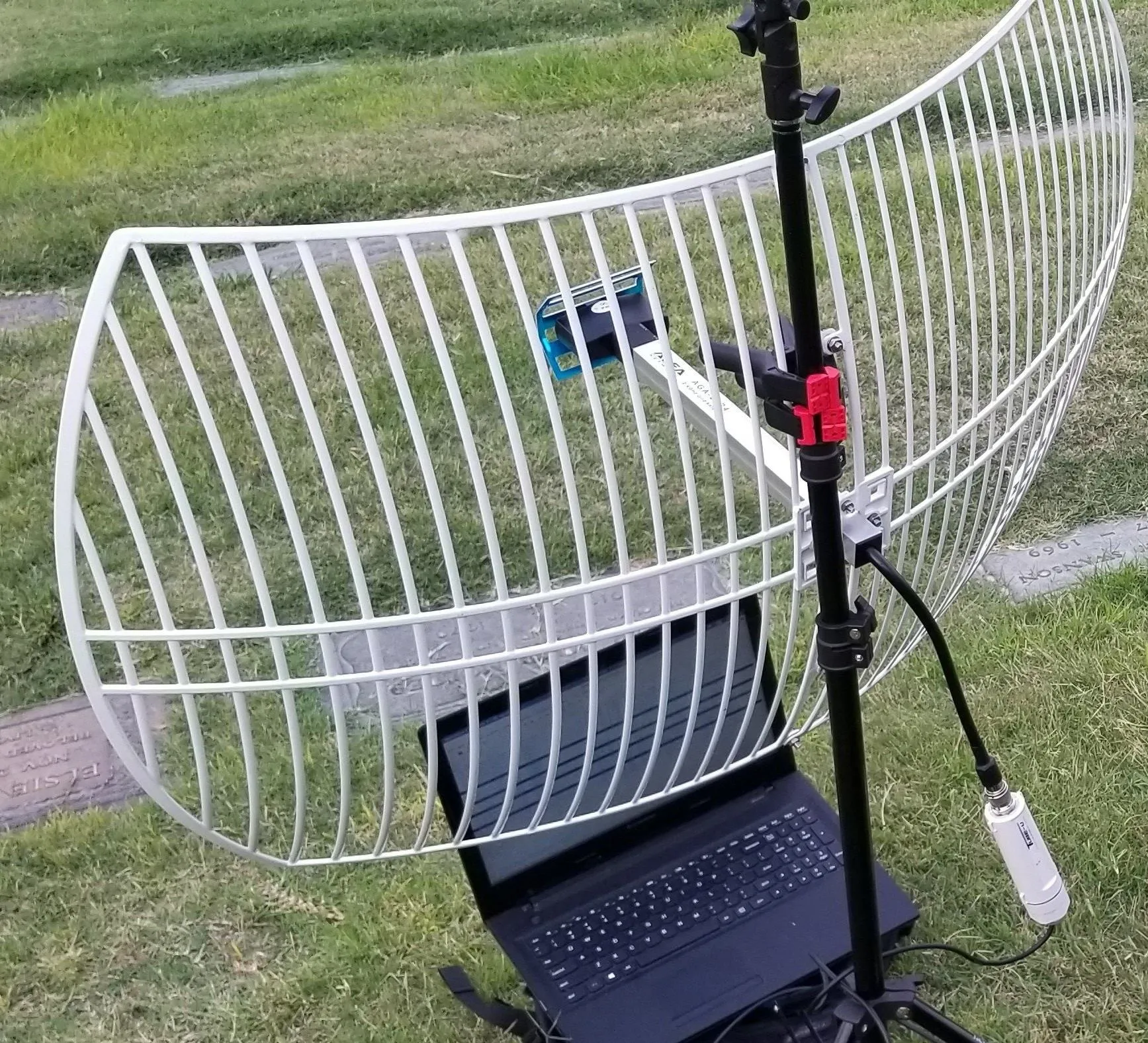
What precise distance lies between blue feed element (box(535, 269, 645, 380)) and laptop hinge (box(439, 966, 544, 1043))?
36.8 inches

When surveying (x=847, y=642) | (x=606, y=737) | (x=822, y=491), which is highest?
(x=822, y=491)

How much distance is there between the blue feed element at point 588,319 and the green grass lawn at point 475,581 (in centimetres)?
102

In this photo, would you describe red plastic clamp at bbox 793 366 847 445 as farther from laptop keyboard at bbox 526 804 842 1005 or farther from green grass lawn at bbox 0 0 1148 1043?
green grass lawn at bbox 0 0 1148 1043

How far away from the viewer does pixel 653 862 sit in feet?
5.94

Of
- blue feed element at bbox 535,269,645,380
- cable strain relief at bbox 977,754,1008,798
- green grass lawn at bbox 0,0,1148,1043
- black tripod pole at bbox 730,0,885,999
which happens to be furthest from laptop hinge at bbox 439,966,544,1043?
blue feed element at bbox 535,269,645,380

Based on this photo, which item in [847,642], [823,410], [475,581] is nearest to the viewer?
[823,410]

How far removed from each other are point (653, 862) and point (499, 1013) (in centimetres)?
29

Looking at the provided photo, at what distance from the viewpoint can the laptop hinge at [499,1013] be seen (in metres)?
1.71

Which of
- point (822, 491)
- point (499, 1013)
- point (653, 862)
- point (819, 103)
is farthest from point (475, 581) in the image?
point (819, 103)

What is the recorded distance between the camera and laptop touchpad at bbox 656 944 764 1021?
166 cm

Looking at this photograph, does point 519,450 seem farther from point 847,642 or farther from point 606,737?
point 606,737

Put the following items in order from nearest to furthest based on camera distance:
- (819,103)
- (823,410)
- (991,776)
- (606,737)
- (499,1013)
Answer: (819,103) → (823,410) → (991,776) → (606,737) → (499,1013)

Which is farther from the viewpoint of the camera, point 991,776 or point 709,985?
point 709,985

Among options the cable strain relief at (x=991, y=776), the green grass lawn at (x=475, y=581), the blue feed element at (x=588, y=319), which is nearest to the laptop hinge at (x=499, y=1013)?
the green grass lawn at (x=475, y=581)
